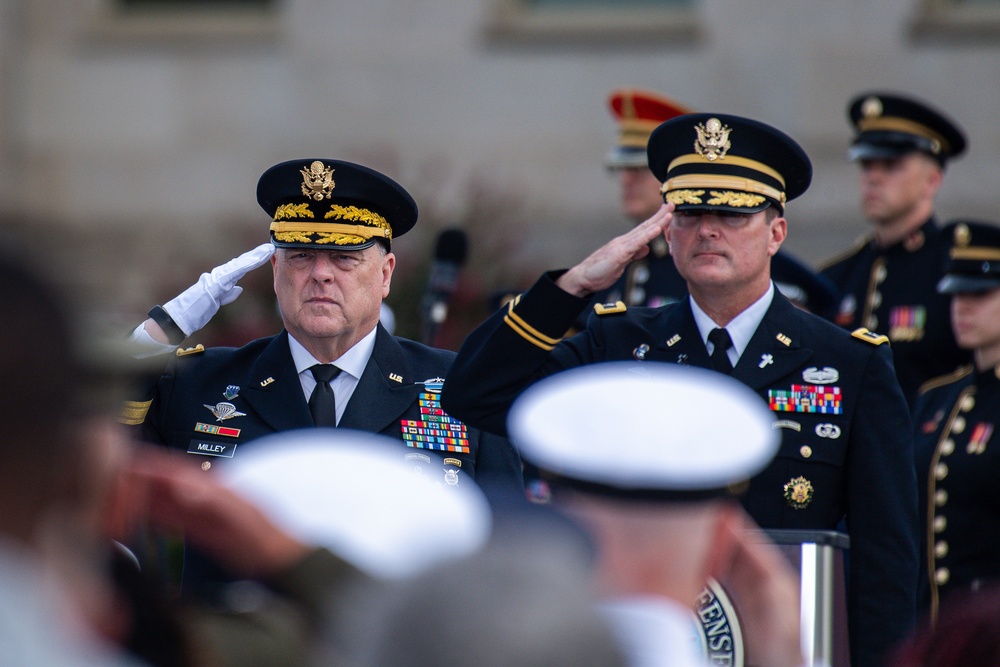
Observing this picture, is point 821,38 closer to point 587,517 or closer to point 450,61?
point 450,61

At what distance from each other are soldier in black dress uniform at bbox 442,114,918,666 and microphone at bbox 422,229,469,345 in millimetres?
1100

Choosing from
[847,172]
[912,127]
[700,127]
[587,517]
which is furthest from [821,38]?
[587,517]

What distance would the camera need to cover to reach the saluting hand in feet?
13.1

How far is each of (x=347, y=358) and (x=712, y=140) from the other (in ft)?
3.80

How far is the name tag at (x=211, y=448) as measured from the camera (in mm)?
4316

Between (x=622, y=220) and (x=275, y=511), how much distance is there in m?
9.32

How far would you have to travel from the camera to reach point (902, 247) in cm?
657

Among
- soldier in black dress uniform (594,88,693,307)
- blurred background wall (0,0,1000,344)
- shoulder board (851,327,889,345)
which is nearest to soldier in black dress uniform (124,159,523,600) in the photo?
shoulder board (851,327,889,345)

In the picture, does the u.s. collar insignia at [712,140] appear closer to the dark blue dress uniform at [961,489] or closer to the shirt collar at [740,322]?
the shirt collar at [740,322]

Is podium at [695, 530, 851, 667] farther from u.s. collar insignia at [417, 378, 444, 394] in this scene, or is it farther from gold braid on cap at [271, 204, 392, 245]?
gold braid on cap at [271, 204, 392, 245]

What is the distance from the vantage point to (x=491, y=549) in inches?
62.7

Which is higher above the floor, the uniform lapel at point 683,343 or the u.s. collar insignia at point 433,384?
the uniform lapel at point 683,343

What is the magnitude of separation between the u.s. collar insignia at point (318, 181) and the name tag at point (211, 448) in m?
0.75

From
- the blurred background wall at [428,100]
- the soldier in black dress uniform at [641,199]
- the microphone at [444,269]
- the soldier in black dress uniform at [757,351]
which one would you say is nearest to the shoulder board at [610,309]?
the soldier in black dress uniform at [757,351]
